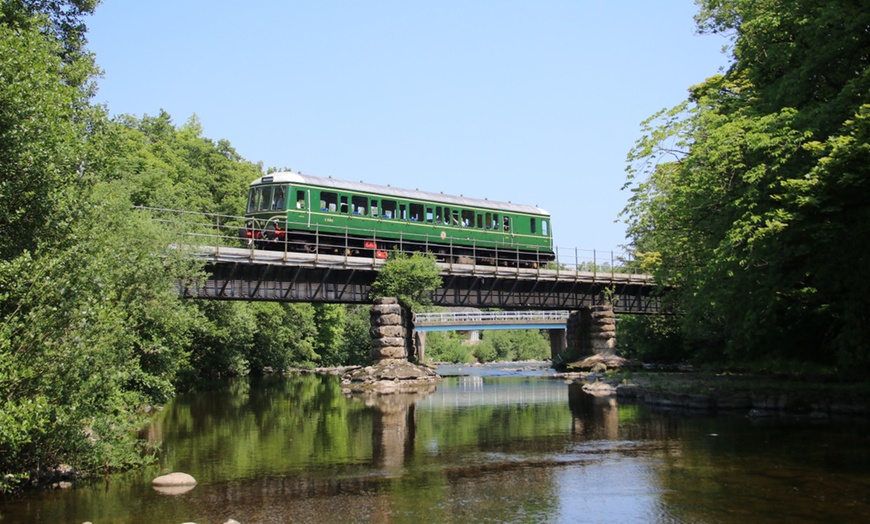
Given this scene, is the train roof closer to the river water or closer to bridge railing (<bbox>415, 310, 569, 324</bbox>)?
the river water

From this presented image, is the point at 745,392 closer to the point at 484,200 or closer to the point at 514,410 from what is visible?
the point at 514,410

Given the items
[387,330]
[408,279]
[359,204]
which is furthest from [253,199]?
[387,330]

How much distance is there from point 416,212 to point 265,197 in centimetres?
865

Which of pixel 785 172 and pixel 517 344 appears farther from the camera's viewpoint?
pixel 517 344

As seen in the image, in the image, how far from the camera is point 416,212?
139 feet

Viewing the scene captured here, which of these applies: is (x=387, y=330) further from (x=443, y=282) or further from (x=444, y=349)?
(x=444, y=349)

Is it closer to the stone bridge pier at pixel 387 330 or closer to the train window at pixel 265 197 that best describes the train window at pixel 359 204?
the train window at pixel 265 197

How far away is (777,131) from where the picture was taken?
19250 mm

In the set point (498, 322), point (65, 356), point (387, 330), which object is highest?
point (498, 322)

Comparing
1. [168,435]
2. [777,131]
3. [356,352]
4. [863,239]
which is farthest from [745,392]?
[356,352]

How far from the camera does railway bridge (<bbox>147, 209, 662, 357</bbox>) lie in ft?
113

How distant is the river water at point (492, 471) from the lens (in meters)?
12.5

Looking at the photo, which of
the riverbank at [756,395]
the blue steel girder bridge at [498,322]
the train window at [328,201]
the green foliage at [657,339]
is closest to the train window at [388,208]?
Result: the train window at [328,201]

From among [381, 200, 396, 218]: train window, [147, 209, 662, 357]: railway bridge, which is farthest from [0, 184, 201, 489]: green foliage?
[381, 200, 396, 218]: train window
